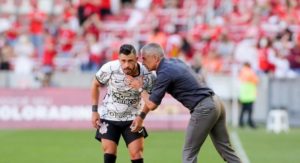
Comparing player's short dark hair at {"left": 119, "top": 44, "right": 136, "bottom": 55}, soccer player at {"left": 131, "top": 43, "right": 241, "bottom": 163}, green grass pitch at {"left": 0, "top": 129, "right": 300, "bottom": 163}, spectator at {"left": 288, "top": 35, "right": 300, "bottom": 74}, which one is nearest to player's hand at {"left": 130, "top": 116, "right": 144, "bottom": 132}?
soccer player at {"left": 131, "top": 43, "right": 241, "bottom": 163}

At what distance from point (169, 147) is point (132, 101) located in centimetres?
756

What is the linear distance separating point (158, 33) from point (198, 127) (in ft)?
52.2

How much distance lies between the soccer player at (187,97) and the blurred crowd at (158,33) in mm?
13130

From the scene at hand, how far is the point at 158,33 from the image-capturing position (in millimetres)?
28062

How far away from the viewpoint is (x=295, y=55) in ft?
92.5

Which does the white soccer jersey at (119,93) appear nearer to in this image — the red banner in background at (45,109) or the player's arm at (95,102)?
the player's arm at (95,102)

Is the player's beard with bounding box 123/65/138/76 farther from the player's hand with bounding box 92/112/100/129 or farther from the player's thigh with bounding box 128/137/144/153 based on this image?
the player's thigh with bounding box 128/137/144/153

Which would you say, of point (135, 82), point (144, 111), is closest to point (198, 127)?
point (144, 111)

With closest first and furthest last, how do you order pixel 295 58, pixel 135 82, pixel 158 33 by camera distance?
pixel 135 82 → pixel 158 33 → pixel 295 58

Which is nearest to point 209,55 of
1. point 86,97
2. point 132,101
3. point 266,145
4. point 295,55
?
point 295,55

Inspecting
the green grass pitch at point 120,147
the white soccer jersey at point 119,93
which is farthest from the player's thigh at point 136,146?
the green grass pitch at point 120,147

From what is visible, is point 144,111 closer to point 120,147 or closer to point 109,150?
point 109,150

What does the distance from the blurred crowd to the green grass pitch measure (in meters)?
3.56

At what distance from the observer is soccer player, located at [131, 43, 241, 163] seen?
39.1 ft
